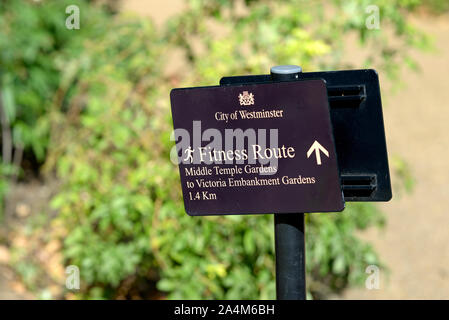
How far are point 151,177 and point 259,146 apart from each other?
4.54ft

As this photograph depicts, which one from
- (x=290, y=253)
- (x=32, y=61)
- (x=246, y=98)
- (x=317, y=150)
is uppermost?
(x=32, y=61)

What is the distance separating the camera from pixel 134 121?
3.39 meters

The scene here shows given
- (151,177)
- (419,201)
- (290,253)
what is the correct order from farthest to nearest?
(419,201) → (151,177) → (290,253)

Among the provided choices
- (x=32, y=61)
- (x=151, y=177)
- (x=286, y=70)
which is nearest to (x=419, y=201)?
(x=151, y=177)

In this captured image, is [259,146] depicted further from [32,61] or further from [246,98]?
[32,61]

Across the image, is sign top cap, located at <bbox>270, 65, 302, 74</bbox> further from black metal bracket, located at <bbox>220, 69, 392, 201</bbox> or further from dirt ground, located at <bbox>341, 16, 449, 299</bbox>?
dirt ground, located at <bbox>341, 16, 449, 299</bbox>

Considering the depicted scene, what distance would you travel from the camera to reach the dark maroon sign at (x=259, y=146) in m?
1.79

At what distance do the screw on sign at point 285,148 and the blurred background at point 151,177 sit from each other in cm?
103

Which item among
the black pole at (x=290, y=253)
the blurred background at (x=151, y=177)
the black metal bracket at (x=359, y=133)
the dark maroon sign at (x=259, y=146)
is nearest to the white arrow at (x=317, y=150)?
the dark maroon sign at (x=259, y=146)

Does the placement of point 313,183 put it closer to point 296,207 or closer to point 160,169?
point 296,207

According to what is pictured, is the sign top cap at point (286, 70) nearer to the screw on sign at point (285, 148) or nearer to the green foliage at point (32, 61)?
the screw on sign at point (285, 148)

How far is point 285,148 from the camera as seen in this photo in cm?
182

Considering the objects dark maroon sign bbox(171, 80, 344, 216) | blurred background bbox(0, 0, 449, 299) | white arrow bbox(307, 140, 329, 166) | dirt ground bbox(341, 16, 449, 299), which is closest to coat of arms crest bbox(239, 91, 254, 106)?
dark maroon sign bbox(171, 80, 344, 216)
